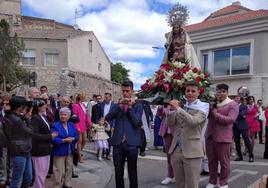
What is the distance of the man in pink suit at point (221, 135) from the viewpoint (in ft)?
19.2

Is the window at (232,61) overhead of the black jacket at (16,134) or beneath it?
overhead

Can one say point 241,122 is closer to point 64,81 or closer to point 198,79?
point 198,79

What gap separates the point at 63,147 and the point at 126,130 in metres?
1.46

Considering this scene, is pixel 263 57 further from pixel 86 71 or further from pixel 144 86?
pixel 86 71

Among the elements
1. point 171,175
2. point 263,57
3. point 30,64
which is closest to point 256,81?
point 263,57

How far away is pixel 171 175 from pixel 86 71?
105 feet

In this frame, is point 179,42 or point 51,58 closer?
point 179,42

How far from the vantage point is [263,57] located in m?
18.0

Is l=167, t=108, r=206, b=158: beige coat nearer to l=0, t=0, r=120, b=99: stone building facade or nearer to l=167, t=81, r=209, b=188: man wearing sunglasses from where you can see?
l=167, t=81, r=209, b=188: man wearing sunglasses

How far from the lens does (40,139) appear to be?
5406 mm

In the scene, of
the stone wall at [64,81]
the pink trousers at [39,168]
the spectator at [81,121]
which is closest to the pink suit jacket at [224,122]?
the pink trousers at [39,168]

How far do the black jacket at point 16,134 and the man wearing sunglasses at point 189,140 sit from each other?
216cm

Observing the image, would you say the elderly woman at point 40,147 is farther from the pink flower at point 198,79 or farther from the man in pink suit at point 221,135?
the man in pink suit at point 221,135

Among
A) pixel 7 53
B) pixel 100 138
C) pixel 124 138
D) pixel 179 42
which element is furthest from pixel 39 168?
pixel 7 53
